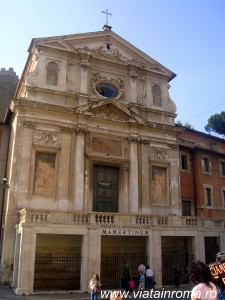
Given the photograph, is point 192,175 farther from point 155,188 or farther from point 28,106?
point 28,106

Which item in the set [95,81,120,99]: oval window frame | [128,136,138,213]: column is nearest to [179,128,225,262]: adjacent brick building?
[128,136,138,213]: column

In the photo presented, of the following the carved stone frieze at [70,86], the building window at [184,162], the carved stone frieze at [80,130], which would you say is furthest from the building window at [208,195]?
the carved stone frieze at [70,86]

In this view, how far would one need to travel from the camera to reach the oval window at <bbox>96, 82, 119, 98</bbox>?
2405 cm

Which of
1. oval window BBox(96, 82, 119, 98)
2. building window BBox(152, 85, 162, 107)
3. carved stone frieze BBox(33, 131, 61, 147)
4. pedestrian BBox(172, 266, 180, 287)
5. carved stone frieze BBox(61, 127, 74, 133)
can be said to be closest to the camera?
pedestrian BBox(172, 266, 180, 287)

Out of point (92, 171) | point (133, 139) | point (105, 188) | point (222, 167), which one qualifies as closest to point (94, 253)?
point (105, 188)

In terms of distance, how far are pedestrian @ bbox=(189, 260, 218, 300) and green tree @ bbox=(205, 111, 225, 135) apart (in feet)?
144

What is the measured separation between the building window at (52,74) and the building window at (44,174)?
5.12 meters

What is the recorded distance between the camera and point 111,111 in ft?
76.1

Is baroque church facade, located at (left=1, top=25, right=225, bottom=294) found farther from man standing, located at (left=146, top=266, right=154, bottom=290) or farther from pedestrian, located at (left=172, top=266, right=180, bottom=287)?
man standing, located at (left=146, top=266, right=154, bottom=290)

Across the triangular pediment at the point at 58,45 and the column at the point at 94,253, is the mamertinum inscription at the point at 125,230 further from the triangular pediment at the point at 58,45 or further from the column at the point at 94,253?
the triangular pediment at the point at 58,45

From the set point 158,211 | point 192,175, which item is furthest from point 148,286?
point 192,175

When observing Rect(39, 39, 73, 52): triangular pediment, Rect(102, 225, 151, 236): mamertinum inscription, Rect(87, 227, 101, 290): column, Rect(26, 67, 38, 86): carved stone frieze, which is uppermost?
Rect(39, 39, 73, 52): triangular pediment

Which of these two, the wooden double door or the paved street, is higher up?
the wooden double door

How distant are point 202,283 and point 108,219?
13.8m
